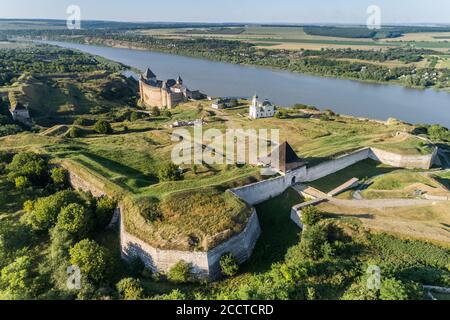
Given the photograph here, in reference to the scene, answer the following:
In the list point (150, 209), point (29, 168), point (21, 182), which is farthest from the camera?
point (29, 168)

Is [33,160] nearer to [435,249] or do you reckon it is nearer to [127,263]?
[127,263]

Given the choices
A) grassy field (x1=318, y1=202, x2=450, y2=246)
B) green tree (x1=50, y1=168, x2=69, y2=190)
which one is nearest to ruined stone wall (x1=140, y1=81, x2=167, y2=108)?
green tree (x1=50, y1=168, x2=69, y2=190)

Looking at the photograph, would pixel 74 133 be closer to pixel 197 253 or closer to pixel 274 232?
pixel 274 232

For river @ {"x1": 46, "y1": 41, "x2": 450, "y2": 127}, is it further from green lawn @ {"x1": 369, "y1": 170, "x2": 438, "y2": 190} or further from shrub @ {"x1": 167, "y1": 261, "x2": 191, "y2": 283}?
shrub @ {"x1": 167, "y1": 261, "x2": 191, "y2": 283}

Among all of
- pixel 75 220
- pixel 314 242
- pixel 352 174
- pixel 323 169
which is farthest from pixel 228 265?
pixel 352 174

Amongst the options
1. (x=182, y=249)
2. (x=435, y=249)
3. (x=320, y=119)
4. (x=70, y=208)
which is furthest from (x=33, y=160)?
(x=320, y=119)

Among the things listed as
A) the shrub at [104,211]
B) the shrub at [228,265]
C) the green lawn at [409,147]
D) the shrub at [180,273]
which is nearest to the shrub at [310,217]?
the shrub at [228,265]
